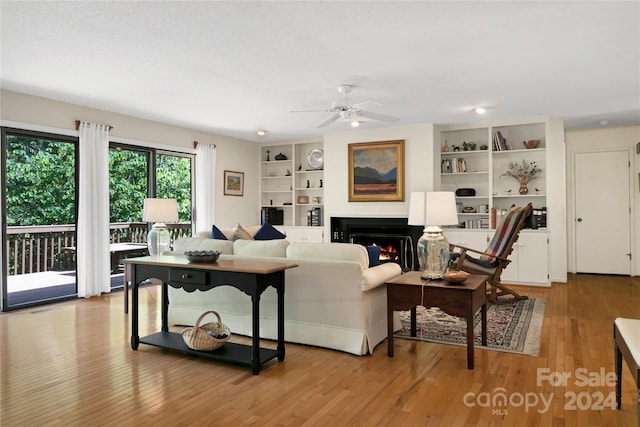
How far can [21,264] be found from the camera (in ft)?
18.4

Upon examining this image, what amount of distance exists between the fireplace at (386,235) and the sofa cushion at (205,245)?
3648 mm

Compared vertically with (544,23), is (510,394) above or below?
below

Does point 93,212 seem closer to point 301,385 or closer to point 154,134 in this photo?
point 154,134

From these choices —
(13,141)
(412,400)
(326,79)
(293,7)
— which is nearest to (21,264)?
(13,141)

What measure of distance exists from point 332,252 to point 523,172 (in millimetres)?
4610

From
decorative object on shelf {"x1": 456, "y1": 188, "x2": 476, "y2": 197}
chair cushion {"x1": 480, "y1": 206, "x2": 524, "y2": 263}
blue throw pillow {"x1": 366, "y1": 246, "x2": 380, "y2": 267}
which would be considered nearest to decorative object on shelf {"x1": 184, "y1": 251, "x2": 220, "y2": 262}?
blue throw pillow {"x1": 366, "y1": 246, "x2": 380, "y2": 267}

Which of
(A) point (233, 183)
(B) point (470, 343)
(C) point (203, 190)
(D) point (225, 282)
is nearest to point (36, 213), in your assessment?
(C) point (203, 190)

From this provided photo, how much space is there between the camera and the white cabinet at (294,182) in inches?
339

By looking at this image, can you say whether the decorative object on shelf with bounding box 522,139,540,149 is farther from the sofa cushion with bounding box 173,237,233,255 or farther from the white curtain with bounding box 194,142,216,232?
the white curtain with bounding box 194,142,216,232

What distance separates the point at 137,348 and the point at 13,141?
126 inches

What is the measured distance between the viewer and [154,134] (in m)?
6.78

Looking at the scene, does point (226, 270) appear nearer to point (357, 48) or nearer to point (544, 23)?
point (357, 48)

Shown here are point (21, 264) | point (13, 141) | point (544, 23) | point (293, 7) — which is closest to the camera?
point (293, 7)

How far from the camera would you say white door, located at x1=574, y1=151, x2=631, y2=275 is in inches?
290
